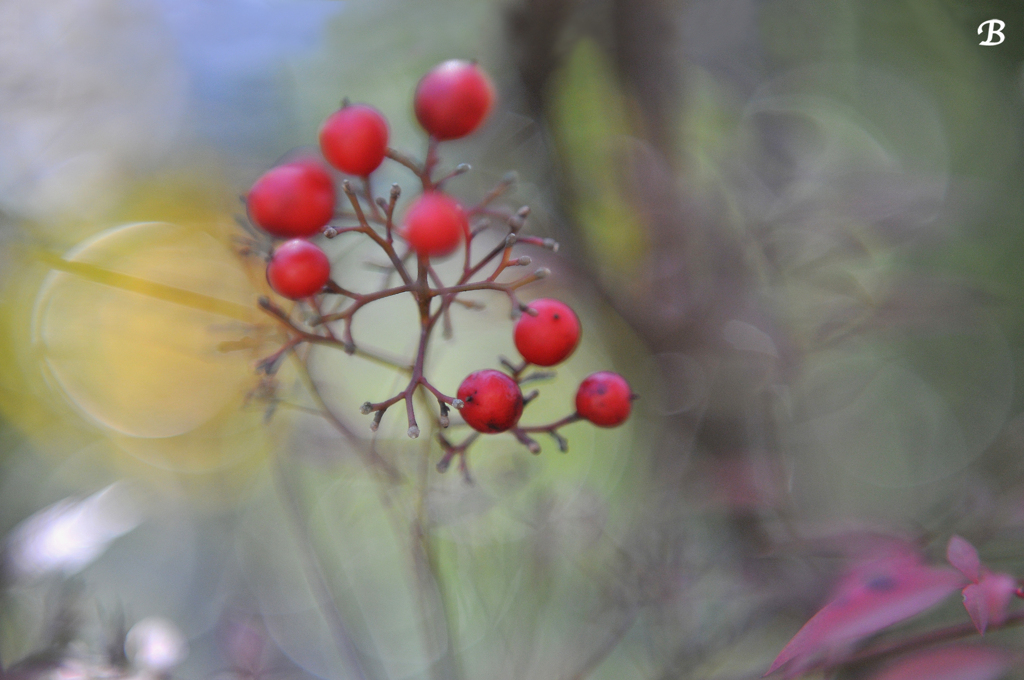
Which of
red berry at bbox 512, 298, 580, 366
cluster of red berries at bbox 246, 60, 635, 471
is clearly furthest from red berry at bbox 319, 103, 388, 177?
red berry at bbox 512, 298, 580, 366

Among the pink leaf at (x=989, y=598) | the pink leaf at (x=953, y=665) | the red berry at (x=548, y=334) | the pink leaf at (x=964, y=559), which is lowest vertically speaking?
the pink leaf at (x=953, y=665)

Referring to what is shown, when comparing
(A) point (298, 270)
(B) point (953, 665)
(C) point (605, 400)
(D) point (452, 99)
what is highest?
(D) point (452, 99)

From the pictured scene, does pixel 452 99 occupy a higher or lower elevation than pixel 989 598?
higher

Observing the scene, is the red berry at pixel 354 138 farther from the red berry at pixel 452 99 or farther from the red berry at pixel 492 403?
the red berry at pixel 492 403

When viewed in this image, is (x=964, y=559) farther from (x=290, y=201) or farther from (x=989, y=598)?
(x=290, y=201)

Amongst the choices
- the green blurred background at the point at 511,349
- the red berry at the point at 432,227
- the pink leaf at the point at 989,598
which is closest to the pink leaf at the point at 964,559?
the pink leaf at the point at 989,598

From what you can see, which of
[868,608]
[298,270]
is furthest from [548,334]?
[868,608]

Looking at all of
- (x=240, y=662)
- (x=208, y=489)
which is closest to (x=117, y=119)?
(x=208, y=489)

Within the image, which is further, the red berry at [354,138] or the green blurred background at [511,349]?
the green blurred background at [511,349]
